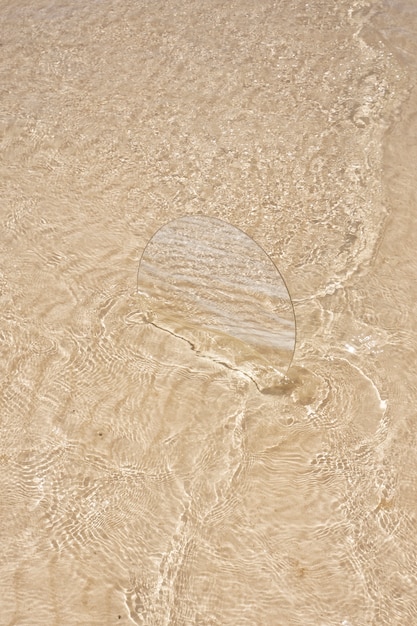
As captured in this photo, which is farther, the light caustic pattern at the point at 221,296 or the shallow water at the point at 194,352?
the light caustic pattern at the point at 221,296

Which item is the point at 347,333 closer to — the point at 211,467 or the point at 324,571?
the point at 211,467

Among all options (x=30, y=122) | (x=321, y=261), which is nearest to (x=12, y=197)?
(x=30, y=122)

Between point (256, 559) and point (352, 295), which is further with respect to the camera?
point (352, 295)

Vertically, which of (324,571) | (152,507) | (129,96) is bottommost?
(324,571)

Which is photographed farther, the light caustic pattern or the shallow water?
the light caustic pattern

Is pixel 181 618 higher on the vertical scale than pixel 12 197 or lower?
lower
